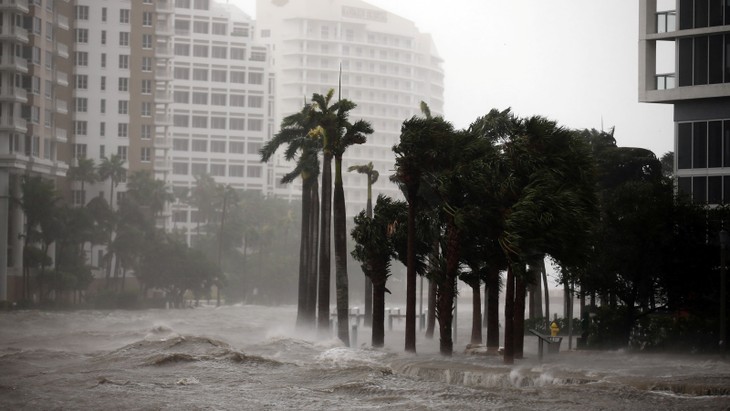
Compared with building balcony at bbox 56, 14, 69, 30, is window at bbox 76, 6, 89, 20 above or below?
above

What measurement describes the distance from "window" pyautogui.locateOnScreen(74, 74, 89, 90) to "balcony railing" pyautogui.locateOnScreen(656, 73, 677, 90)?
104 metres

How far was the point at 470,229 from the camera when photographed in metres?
54.1

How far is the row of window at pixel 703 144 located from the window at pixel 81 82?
351 feet

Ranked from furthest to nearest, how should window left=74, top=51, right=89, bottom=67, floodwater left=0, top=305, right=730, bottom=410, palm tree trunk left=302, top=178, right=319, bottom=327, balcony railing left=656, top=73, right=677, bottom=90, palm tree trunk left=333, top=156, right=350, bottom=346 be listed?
window left=74, top=51, right=89, bottom=67 < palm tree trunk left=302, top=178, right=319, bottom=327 < balcony railing left=656, top=73, right=677, bottom=90 < palm tree trunk left=333, top=156, right=350, bottom=346 < floodwater left=0, top=305, right=730, bottom=410

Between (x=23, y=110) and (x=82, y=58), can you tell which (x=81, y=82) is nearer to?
(x=82, y=58)

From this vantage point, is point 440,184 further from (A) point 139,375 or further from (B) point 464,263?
(A) point 139,375

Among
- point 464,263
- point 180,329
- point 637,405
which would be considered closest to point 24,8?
point 180,329

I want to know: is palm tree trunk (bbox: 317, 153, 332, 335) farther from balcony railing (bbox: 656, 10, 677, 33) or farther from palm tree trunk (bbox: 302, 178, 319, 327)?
balcony railing (bbox: 656, 10, 677, 33)

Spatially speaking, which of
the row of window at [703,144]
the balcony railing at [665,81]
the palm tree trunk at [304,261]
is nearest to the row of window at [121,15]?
the palm tree trunk at [304,261]

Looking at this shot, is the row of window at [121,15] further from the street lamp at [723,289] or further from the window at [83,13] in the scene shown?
the street lamp at [723,289]

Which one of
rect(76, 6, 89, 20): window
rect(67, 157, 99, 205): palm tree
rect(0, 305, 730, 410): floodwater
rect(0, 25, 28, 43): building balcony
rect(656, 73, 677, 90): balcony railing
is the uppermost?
rect(76, 6, 89, 20): window

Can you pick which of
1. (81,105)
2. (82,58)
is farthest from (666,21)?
(81,105)

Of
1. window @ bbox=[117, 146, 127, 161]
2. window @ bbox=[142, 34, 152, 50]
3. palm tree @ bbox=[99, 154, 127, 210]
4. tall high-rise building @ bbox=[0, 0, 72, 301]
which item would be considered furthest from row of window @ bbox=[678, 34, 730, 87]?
window @ bbox=[117, 146, 127, 161]

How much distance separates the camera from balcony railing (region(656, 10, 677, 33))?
2992 inches
